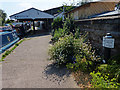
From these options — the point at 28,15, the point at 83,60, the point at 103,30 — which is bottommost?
the point at 83,60

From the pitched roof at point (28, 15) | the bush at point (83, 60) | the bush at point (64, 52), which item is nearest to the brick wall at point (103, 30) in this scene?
the bush at point (83, 60)

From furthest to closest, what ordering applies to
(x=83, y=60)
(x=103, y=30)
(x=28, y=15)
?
(x=28, y=15) < (x=103, y=30) < (x=83, y=60)

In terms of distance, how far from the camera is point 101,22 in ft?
13.1

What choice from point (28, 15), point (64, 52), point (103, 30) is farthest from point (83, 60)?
point (28, 15)

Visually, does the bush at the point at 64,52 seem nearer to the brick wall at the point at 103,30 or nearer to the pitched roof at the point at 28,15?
the brick wall at the point at 103,30

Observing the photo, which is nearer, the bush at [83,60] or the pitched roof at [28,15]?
the bush at [83,60]

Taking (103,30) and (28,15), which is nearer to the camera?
(103,30)

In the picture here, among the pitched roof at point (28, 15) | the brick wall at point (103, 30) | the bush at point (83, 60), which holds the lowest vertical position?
the bush at point (83, 60)

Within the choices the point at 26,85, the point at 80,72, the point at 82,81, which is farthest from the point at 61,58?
the point at 26,85

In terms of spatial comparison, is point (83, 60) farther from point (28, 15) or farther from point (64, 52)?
point (28, 15)

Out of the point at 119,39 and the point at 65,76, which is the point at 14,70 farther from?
the point at 119,39

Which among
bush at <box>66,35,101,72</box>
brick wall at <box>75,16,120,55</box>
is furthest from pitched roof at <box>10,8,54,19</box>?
bush at <box>66,35,101,72</box>

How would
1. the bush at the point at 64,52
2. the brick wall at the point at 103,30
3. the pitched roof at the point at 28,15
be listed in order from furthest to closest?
the pitched roof at the point at 28,15 < the bush at the point at 64,52 < the brick wall at the point at 103,30

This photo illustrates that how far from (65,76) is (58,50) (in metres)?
1.21
